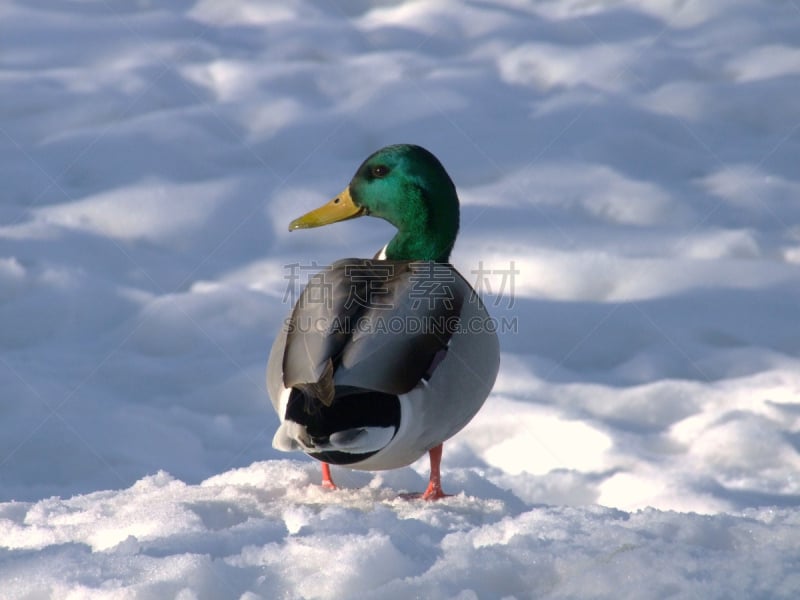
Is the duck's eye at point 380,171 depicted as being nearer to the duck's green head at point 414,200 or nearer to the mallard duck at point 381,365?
the duck's green head at point 414,200

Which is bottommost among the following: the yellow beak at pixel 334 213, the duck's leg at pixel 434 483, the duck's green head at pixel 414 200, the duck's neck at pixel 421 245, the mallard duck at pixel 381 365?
the duck's leg at pixel 434 483

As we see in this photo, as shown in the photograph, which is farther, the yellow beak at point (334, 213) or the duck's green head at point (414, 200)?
the yellow beak at point (334, 213)

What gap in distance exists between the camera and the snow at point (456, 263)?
2.32 metres

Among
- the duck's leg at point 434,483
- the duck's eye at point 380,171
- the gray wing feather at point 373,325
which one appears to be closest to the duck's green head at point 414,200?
the duck's eye at point 380,171

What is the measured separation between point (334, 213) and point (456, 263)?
7.20 ft

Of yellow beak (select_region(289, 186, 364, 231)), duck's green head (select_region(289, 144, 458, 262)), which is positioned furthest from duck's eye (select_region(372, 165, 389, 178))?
yellow beak (select_region(289, 186, 364, 231))

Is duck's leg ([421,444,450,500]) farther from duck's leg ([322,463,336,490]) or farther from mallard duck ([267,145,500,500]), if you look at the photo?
duck's leg ([322,463,336,490])

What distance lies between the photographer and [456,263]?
5859mm

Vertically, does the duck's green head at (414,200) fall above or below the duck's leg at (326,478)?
above

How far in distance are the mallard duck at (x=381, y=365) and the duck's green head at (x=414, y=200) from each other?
0.29ft

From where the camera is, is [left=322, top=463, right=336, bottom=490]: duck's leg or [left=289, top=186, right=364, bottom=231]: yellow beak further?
[left=289, top=186, right=364, bottom=231]: yellow beak

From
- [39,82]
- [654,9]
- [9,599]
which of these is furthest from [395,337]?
[654,9]

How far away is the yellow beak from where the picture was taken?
145 inches

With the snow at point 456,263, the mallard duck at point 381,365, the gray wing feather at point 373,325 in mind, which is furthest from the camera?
the gray wing feather at point 373,325
